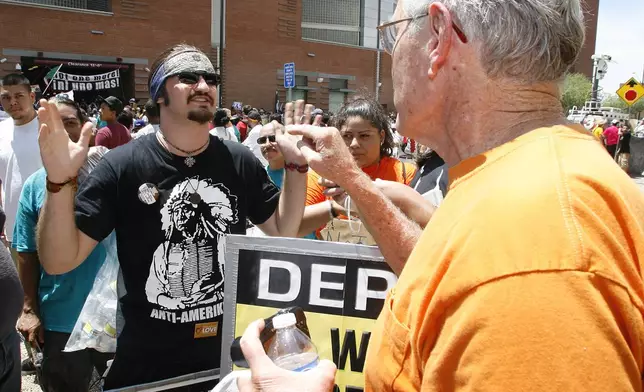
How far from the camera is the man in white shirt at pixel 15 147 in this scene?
16.0 ft

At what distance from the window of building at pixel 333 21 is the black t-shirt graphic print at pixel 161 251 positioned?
1426 inches

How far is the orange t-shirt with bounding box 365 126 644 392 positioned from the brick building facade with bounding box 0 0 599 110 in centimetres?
2084

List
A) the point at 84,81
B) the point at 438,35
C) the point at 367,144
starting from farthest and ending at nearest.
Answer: the point at 84,81
the point at 367,144
the point at 438,35

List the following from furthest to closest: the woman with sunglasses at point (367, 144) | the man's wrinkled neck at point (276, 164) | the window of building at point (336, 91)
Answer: the window of building at point (336, 91) → the man's wrinkled neck at point (276, 164) → the woman with sunglasses at point (367, 144)

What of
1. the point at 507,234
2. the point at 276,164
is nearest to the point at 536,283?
the point at 507,234

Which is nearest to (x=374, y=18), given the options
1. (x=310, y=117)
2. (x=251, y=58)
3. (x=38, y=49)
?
(x=251, y=58)

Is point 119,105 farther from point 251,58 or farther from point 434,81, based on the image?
point 251,58

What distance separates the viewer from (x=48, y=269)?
7.82ft

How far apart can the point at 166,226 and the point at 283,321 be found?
118cm

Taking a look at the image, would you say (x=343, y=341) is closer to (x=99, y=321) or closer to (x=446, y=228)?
(x=446, y=228)

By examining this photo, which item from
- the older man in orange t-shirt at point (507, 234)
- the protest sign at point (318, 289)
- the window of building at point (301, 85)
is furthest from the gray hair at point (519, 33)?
the window of building at point (301, 85)

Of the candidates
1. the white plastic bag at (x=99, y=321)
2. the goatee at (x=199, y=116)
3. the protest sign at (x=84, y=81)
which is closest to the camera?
the goatee at (x=199, y=116)

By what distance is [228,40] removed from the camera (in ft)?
101

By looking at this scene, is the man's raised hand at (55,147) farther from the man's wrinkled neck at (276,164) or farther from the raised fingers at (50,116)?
the man's wrinkled neck at (276,164)
